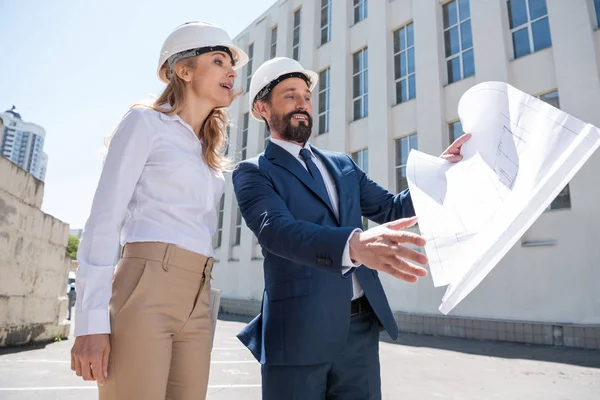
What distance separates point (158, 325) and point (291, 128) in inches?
43.8

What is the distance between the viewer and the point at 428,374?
203 inches

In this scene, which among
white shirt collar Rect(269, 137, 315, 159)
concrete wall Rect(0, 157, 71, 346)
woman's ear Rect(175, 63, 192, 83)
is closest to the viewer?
woman's ear Rect(175, 63, 192, 83)

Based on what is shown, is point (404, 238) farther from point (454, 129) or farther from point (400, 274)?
point (454, 129)

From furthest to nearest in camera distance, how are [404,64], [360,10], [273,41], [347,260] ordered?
[273,41] → [360,10] → [404,64] → [347,260]

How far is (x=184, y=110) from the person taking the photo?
1.84m

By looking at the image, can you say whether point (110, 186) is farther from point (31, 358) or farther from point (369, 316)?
point (31, 358)

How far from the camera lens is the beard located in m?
2.02

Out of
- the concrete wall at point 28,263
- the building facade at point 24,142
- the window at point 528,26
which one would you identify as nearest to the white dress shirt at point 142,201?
the concrete wall at point 28,263

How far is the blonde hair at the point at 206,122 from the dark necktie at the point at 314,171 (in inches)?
14.6

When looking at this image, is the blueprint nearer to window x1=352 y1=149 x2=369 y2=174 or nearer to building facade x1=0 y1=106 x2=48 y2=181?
window x1=352 y1=149 x2=369 y2=174

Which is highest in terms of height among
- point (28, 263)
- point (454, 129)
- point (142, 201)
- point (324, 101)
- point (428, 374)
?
point (324, 101)

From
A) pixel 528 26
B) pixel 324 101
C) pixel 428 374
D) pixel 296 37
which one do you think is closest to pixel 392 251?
pixel 428 374

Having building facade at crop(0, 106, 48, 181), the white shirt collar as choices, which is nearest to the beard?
the white shirt collar

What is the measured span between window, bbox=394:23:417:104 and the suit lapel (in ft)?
37.7
